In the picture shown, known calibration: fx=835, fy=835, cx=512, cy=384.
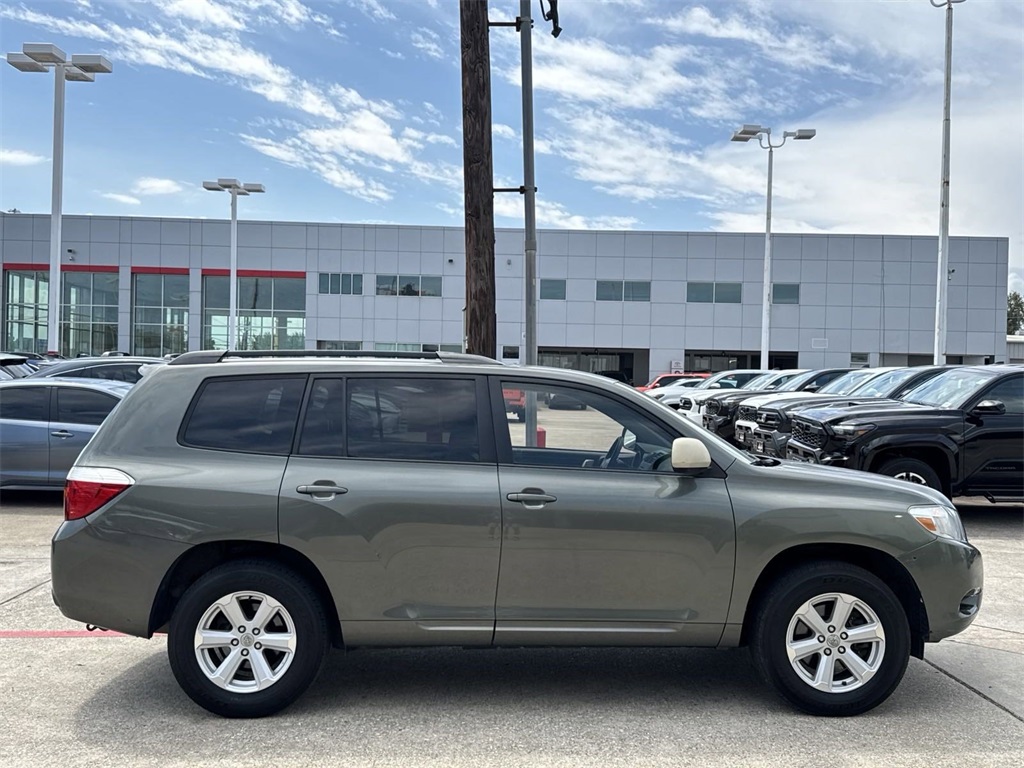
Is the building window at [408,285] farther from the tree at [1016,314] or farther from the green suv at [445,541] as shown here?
the tree at [1016,314]

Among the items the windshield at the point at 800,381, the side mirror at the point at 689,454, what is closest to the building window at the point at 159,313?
the windshield at the point at 800,381

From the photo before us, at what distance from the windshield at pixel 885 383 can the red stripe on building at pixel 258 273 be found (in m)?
39.3

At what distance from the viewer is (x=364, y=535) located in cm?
406

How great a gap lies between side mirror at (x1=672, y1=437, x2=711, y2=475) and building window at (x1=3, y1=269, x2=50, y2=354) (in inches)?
2000

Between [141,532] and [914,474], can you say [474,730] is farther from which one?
[914,474]

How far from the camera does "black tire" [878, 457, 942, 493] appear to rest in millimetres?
8969

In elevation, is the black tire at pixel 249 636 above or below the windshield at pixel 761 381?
below

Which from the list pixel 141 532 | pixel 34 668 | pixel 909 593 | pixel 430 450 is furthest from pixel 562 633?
pixel 34 668

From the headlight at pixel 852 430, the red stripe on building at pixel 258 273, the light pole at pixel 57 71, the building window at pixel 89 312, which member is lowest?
the headlight at pixel 852 430

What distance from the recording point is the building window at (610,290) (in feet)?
154

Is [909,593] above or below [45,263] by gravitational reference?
below

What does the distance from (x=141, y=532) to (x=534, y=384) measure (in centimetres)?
208

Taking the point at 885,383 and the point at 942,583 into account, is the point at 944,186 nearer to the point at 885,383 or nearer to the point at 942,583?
the point at 885,383

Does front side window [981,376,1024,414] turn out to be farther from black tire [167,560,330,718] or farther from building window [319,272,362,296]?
building window [319,272,362,296]
